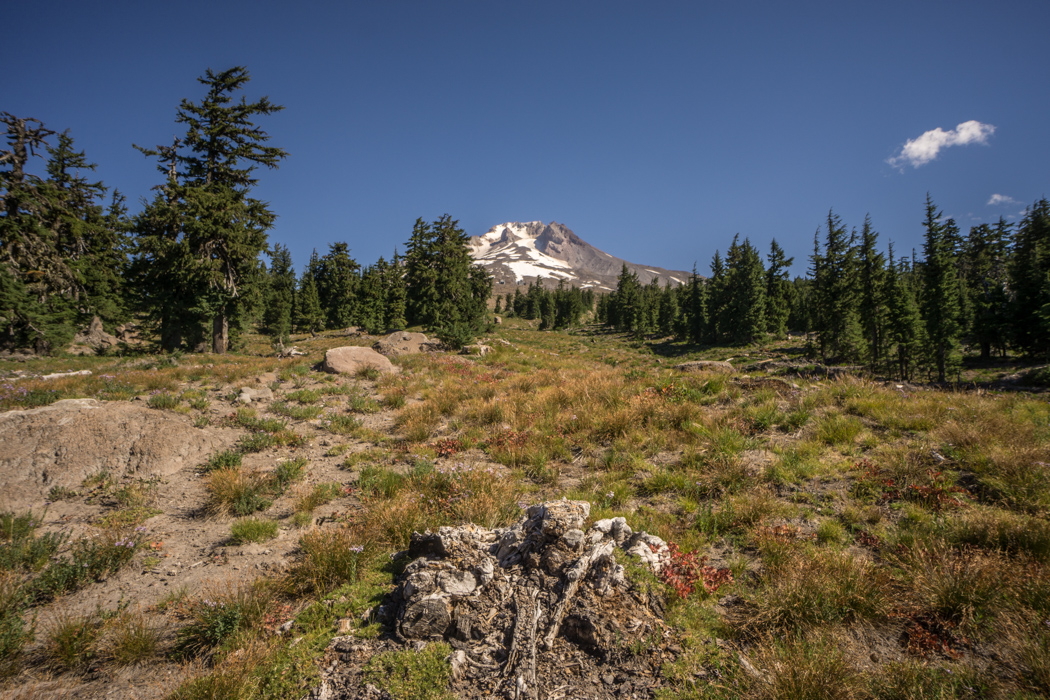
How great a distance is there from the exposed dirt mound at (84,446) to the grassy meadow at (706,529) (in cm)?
Answer: 81

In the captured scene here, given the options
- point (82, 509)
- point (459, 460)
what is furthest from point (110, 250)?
point (459, 460)

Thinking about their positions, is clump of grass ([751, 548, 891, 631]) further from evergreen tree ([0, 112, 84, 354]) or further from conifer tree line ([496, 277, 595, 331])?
conifer tree line ([496, 277, 595, 331])

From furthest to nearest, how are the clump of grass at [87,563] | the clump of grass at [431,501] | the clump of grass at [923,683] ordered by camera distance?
the clump of grass at [431,501] < the clump of grass at [87,563] < the clump of grass at [923,683]

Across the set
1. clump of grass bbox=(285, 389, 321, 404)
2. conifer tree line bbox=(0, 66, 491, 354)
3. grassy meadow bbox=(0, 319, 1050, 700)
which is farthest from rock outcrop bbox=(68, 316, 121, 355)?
clump of grass bbox=(285, 389, 321, 404)

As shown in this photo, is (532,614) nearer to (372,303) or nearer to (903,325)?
(903,325)

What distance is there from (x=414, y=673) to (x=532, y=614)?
3.36 feet

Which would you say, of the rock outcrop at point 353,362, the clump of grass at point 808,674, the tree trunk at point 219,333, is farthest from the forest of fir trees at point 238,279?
the clump of grass at point 808,674

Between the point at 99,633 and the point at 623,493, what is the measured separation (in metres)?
5.74

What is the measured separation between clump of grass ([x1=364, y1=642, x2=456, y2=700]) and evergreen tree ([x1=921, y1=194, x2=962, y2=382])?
4413cm

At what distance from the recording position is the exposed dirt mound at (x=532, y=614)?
282cm

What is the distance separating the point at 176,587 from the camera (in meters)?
4.13

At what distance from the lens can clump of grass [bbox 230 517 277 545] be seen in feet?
16.2

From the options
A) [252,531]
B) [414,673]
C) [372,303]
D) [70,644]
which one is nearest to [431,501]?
[252,531]

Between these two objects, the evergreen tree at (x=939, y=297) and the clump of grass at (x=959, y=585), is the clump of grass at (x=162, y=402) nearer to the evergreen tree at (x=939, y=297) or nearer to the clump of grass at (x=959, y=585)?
the clump of grass at (x=959, y=585)
